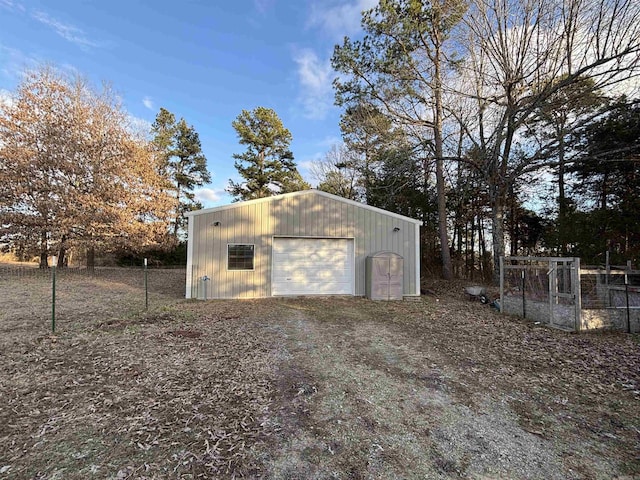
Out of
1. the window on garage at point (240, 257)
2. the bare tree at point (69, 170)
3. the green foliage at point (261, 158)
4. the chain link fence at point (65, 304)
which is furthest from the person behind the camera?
the green foliage at point (261, 158)

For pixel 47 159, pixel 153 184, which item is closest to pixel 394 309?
pixel 153 184

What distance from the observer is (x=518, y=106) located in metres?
9.93

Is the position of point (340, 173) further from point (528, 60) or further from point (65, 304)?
point (65, 304)

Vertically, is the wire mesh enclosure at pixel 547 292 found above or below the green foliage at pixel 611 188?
below

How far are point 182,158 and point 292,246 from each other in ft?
60.3

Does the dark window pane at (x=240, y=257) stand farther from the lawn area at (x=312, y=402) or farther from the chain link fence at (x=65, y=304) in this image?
the lawn area at (x=312, y=402)

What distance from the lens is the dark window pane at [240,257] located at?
909cm

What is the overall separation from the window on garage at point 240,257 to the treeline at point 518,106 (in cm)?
578

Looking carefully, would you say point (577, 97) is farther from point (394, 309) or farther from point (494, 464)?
point (494, 464)

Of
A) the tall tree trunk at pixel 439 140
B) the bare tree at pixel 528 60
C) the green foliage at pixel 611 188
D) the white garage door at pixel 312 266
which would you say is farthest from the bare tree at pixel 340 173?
the green foliage at pixel 611 188

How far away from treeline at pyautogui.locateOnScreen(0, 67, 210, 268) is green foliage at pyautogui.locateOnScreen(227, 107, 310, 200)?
24.7 ft

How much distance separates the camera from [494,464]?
2.14m

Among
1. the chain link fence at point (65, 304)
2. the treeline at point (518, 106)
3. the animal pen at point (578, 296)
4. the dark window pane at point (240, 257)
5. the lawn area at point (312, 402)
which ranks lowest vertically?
the lawn area at point (312, 402)

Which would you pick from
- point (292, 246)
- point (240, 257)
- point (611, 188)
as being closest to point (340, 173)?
point (292, 246)
